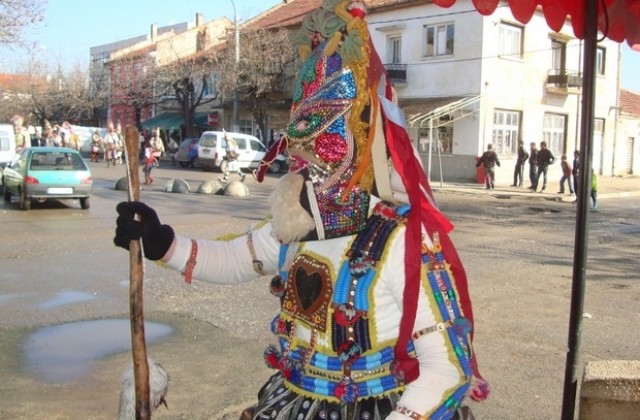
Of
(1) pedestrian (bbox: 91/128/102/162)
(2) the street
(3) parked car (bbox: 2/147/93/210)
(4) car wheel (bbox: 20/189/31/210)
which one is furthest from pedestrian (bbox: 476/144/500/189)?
(1) pedestrian (bbox: 91/128/102/162)

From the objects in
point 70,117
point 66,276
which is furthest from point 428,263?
point 70,117

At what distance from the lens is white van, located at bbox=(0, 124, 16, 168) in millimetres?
23062

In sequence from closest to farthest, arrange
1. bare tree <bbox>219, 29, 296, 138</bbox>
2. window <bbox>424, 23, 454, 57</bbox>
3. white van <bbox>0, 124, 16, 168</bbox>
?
white van <bbox>0, 124, 16, 168</bbox> < window <bbox>424, 23, 454, 57</bbox> < bare tree <bbox>219, 29, 296, 138</bbox>

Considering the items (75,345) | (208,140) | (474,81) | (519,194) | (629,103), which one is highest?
(474,81)

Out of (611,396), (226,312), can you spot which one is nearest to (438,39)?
(226,312)

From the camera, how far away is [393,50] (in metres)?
29.2

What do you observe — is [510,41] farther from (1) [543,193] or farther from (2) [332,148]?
(2) [332,148]

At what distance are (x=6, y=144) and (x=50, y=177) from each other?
913cm

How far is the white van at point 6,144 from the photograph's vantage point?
908 inches

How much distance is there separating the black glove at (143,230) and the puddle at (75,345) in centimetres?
328

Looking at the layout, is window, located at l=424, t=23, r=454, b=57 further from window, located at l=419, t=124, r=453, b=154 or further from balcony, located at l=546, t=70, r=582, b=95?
balcony, located at l=546, t=70, r=582, b=95

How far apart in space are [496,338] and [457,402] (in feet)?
14.9

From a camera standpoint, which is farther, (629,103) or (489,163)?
(629,103)

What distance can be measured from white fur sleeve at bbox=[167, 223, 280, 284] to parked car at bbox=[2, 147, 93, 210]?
14.1 metres
